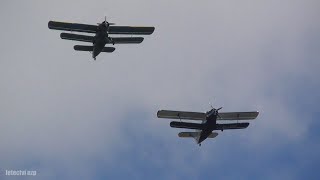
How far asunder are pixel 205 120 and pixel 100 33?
44.7 ft

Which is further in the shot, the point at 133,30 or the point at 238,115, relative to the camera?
the point at 238,115

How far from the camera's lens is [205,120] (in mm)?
78562

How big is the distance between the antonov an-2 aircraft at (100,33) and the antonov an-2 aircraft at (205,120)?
839 centimetres

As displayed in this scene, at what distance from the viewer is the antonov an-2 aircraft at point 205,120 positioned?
77.9 meters

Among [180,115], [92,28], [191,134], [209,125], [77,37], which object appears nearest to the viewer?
[92,28]

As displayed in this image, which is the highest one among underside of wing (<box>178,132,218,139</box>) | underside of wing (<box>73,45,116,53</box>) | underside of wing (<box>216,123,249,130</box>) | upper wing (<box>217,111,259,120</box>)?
underside of wing (<box>73,45,116,53</box>)

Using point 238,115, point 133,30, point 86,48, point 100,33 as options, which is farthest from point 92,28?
point 238,115

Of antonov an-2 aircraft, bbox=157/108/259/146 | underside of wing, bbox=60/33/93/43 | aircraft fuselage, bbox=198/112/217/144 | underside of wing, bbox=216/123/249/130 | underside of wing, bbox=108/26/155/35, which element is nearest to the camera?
aircraft fuselage, bbox=198/112/217/144

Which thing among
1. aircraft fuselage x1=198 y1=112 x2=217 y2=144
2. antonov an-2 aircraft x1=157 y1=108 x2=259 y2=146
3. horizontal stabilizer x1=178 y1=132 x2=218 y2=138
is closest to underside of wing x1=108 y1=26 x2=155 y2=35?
antonov an-2 aircraft x1=157 y1=108 x2=259 y2=146

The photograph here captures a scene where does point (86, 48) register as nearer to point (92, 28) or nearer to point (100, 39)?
point (92, 28)

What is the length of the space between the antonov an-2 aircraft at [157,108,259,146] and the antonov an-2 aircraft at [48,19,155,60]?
839 cm

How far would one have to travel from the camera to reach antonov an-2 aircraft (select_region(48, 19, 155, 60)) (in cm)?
7594

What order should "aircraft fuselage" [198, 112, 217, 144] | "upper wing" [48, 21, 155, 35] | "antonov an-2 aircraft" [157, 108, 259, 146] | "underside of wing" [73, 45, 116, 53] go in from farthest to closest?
1. "underside of wing" [73, 45, 116, 53]
2. "antonov an-2 aircraft" [157, 108, 259, 146]
3. "aircraft fuselage" [198, 112, 217, 144]
4. "upper wing" [48, 21, 155, 35]

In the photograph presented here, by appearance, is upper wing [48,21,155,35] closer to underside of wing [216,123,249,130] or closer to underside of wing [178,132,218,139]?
underside of wing [178,132,218,139]
